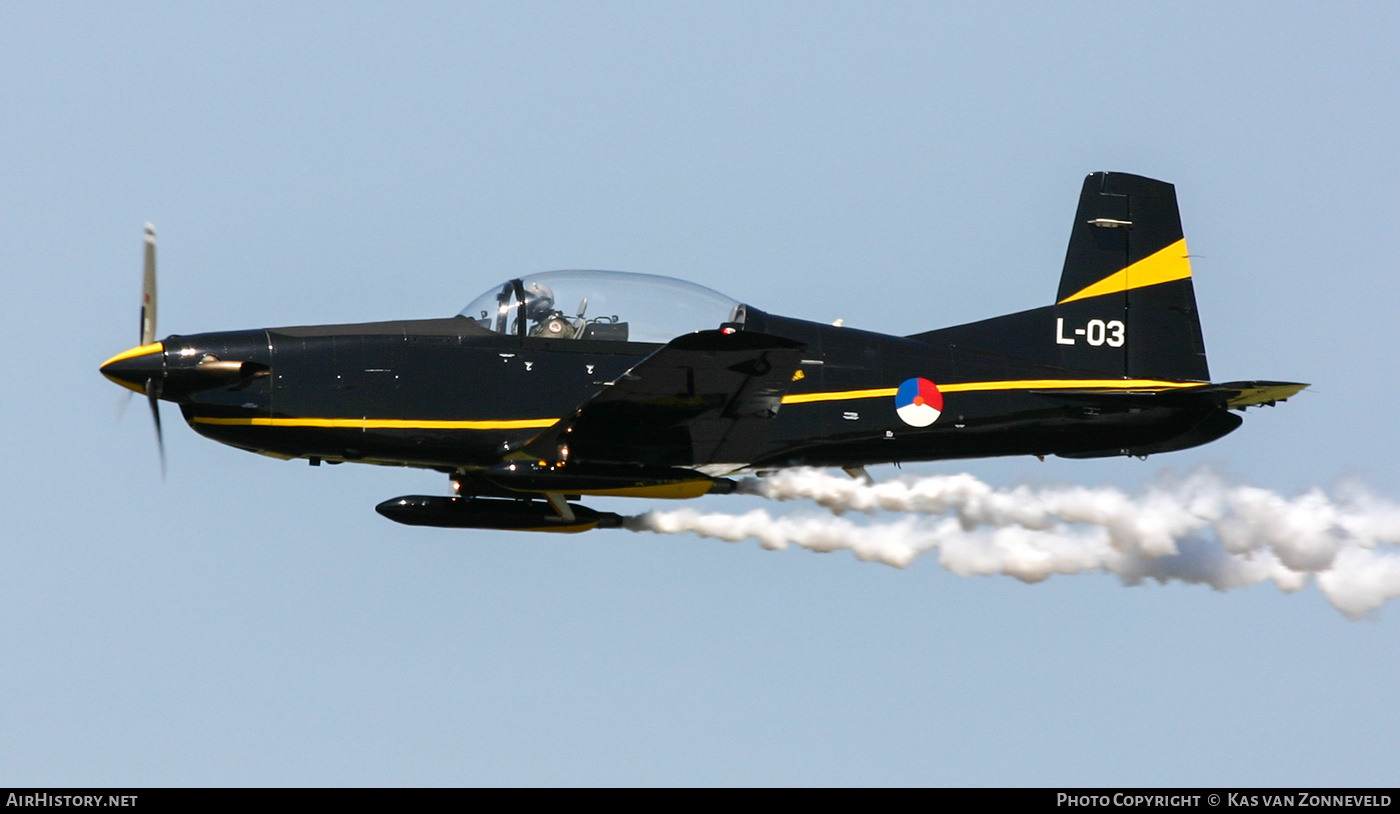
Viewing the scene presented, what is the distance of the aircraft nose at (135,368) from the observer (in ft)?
44.7

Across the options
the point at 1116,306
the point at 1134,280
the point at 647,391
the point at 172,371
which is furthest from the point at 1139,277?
the point at 172,371

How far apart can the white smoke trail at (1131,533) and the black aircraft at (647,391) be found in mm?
693

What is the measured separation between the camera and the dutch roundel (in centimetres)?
1516

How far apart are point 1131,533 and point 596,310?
542 cm

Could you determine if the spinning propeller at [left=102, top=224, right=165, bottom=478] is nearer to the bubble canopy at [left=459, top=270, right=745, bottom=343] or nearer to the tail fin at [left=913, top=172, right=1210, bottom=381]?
the bubble canopy at [left=459, top=270, right=745, bottom=343]

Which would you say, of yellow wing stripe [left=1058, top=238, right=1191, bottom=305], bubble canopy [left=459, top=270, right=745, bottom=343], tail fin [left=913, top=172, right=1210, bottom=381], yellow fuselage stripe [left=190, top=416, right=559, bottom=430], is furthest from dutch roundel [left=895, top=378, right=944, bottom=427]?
yellow fuselage stripe [left=190, top=416, right=559, bottom=430]

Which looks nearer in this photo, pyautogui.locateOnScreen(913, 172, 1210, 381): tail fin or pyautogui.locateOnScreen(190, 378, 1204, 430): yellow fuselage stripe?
pyautogui.locateOnScreen(190, 378, 1204, 430): yellow fuselage stripe

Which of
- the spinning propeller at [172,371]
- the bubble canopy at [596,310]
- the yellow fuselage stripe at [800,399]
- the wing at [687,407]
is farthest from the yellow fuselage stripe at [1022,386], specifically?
the spinning propeller at [172,371]

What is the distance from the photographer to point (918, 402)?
15.2 metres

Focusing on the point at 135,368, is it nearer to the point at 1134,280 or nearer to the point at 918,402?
the point at 918,402

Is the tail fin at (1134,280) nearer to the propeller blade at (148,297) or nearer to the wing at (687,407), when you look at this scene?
the wing at (687,407)

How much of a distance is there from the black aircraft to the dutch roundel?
0.05ft

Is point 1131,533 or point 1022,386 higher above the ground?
point 1022,386

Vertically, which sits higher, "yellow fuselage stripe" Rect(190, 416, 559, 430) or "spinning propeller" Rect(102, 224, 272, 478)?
"spinning propeller" Rect(102, 224, 272, 478)
